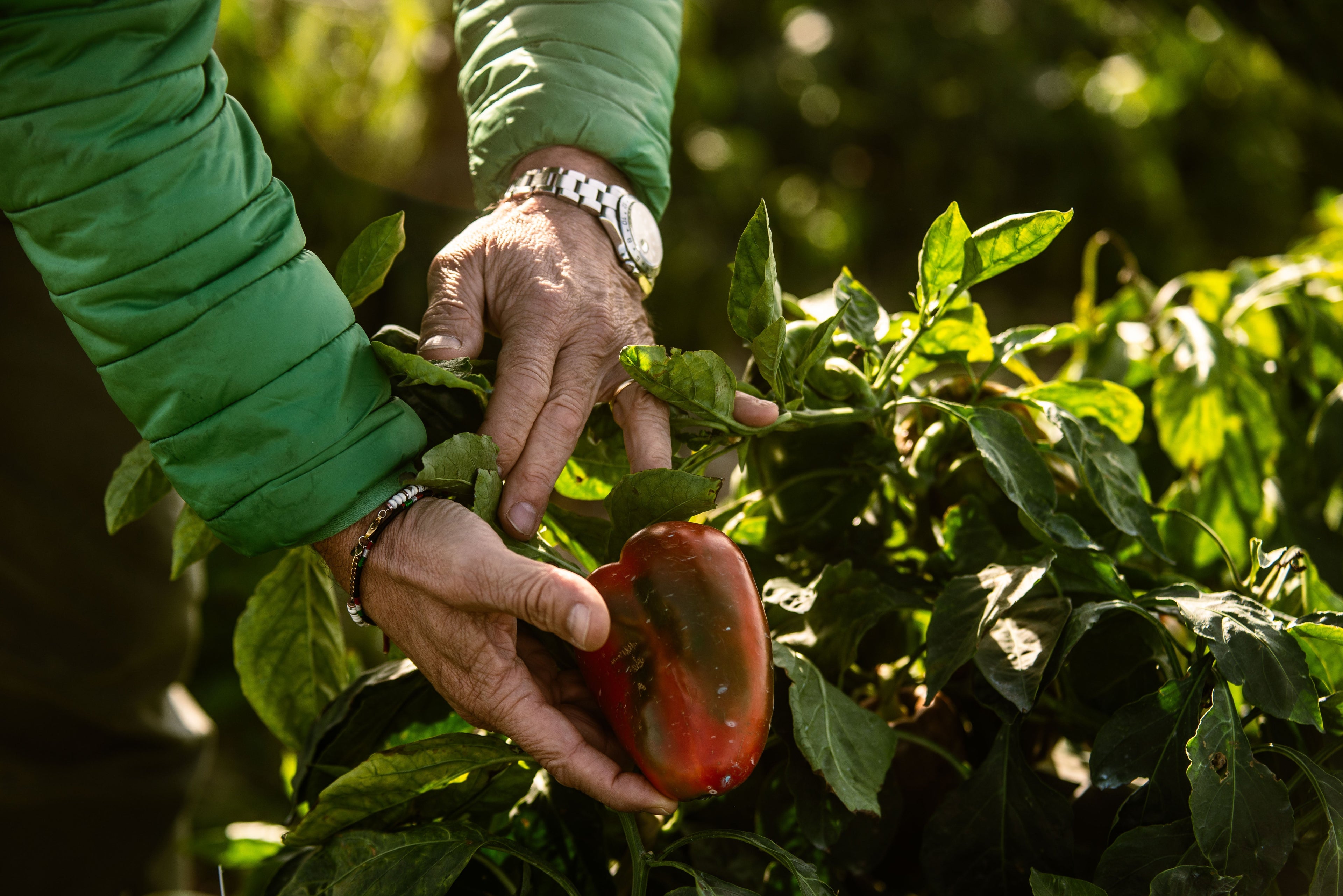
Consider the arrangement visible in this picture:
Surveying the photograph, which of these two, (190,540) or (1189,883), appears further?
(190,540)

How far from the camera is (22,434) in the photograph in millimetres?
1162

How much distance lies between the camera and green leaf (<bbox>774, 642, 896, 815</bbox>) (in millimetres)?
563

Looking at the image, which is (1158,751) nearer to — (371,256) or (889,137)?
(371,256)

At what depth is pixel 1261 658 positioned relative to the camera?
55cm

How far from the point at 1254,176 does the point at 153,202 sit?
374 cm

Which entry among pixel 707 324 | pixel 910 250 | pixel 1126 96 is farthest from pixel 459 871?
pixel 1126 96

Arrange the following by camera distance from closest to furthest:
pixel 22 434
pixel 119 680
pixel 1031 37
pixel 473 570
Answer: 1. pixel 473 570
2. pixel 22 434
3. pixel 119 680
4. pixel 1031 37

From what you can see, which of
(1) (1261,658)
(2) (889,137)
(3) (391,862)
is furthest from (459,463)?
(2) (889,137)

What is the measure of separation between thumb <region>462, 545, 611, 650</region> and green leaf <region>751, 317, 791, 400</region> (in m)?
0.18

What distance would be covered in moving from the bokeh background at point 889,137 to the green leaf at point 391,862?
241 centimetres

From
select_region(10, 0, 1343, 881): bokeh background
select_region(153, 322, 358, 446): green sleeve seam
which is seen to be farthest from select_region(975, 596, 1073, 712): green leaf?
select_region(10, 0, 1343, 881): bokeh background

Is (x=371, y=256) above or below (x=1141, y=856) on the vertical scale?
above

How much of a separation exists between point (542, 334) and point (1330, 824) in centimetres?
55

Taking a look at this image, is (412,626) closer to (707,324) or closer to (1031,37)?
(707,324)
